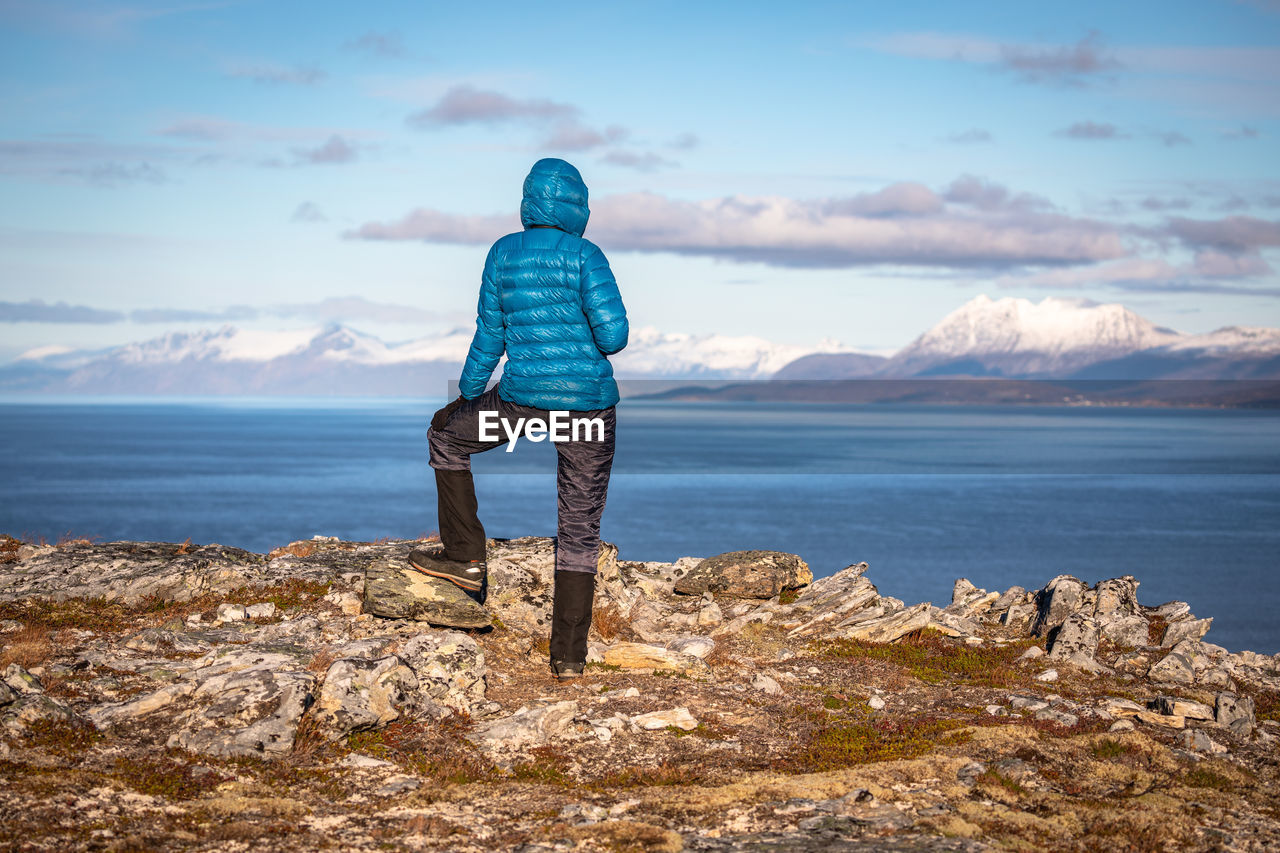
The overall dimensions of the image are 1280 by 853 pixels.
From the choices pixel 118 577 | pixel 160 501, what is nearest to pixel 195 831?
pixel 118 577

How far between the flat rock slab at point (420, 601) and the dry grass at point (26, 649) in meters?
2.70

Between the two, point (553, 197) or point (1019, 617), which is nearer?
point (553, 197)

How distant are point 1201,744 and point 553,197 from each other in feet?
21.1

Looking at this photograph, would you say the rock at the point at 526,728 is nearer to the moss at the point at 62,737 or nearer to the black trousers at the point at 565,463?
the black trousers at the point at 565,463

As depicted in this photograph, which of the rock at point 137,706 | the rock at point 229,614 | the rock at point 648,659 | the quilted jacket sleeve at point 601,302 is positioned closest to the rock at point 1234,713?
the rock at point 648,659

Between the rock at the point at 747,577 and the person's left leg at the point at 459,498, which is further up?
the person's left leg at the point at 459,498

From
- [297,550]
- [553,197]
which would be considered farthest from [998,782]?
[297,550]

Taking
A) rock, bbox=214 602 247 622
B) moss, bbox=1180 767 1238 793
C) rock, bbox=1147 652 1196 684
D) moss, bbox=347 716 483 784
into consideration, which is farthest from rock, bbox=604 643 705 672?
rock, bbox=1147 652 1196 684

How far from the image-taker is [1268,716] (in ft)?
28.1

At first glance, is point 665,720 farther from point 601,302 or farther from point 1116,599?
point 1116,599

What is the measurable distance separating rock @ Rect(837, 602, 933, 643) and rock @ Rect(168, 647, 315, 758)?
19.8 ft

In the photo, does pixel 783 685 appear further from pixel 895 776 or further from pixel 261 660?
pixel 261 660

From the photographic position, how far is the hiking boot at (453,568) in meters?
9.08

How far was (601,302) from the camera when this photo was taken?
8.05m
